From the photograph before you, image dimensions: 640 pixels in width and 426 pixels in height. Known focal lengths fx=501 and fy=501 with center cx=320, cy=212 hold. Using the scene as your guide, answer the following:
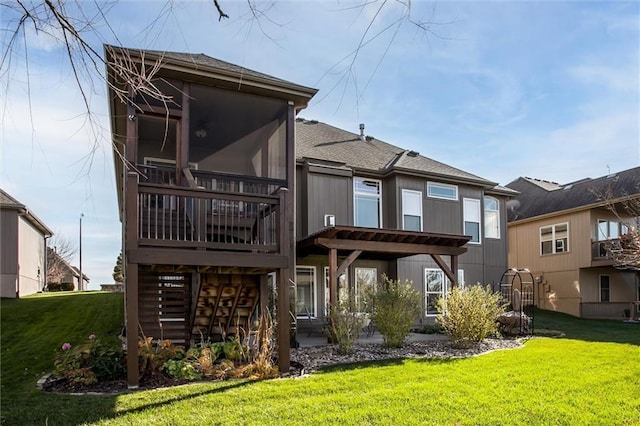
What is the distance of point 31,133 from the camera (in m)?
3.42

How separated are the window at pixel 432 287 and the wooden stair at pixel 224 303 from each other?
25.3 feet

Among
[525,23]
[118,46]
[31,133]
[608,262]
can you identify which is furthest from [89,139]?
[608,262]

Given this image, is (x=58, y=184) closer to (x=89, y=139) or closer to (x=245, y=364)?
(x=89, y=139)

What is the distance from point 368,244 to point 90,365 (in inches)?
248

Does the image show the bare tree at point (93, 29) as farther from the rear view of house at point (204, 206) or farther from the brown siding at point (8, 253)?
the brown siding at point (8, 253)

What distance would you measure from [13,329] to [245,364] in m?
7.09

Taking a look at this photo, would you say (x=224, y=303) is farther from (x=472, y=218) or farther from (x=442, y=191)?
(x=472, y=218)

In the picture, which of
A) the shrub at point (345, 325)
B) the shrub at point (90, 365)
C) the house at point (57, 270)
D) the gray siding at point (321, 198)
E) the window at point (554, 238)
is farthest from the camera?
the house at point (57, 270)

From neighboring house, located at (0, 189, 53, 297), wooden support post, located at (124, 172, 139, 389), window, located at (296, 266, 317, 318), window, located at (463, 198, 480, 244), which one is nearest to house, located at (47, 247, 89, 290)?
neighboring house, located at (0, 189, 53, 297)

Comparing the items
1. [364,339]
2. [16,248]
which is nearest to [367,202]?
[364,339]

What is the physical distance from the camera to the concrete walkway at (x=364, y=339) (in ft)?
34.7

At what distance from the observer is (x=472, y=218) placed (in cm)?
1619

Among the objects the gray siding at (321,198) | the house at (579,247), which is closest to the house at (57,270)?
the gray siding at (321,198)

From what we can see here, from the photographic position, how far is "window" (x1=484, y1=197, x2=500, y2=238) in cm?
1714
